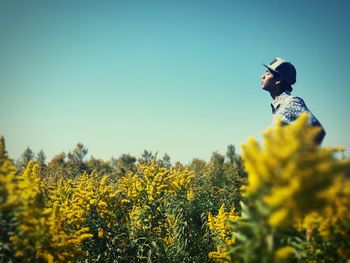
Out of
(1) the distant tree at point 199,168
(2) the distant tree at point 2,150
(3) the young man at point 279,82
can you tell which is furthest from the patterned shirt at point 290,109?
(1) the distant tree at point 199,168

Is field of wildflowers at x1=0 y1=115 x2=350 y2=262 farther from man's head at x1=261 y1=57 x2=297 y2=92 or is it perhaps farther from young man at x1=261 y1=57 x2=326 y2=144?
man's head at x1=261 y1=57 x2=297 y2=92

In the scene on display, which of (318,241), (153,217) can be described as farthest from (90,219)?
(318,241)

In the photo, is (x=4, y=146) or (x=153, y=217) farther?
(x=153, y=217)

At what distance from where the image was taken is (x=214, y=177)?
16016 millimetres

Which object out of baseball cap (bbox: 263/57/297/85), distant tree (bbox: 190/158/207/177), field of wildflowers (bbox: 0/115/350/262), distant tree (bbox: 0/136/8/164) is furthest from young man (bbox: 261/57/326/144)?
distant tree (bbox: 190/158/207/177)

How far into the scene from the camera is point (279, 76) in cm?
481

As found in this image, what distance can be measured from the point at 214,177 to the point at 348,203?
13781mm

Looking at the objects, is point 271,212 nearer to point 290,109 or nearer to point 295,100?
point 290,109

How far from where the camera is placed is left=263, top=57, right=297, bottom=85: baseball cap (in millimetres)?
4770

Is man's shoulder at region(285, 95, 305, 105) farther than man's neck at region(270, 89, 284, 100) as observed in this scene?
A: No

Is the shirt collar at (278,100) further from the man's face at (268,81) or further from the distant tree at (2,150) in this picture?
the distant tree at (2,150)

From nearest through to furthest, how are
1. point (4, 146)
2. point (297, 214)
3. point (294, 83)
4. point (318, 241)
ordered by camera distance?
point (297, 214), point (318, 241), point (4, 146), point (294, 83)

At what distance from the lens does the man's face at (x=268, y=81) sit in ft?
15.9

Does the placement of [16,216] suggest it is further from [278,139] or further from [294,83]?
[294,83]
